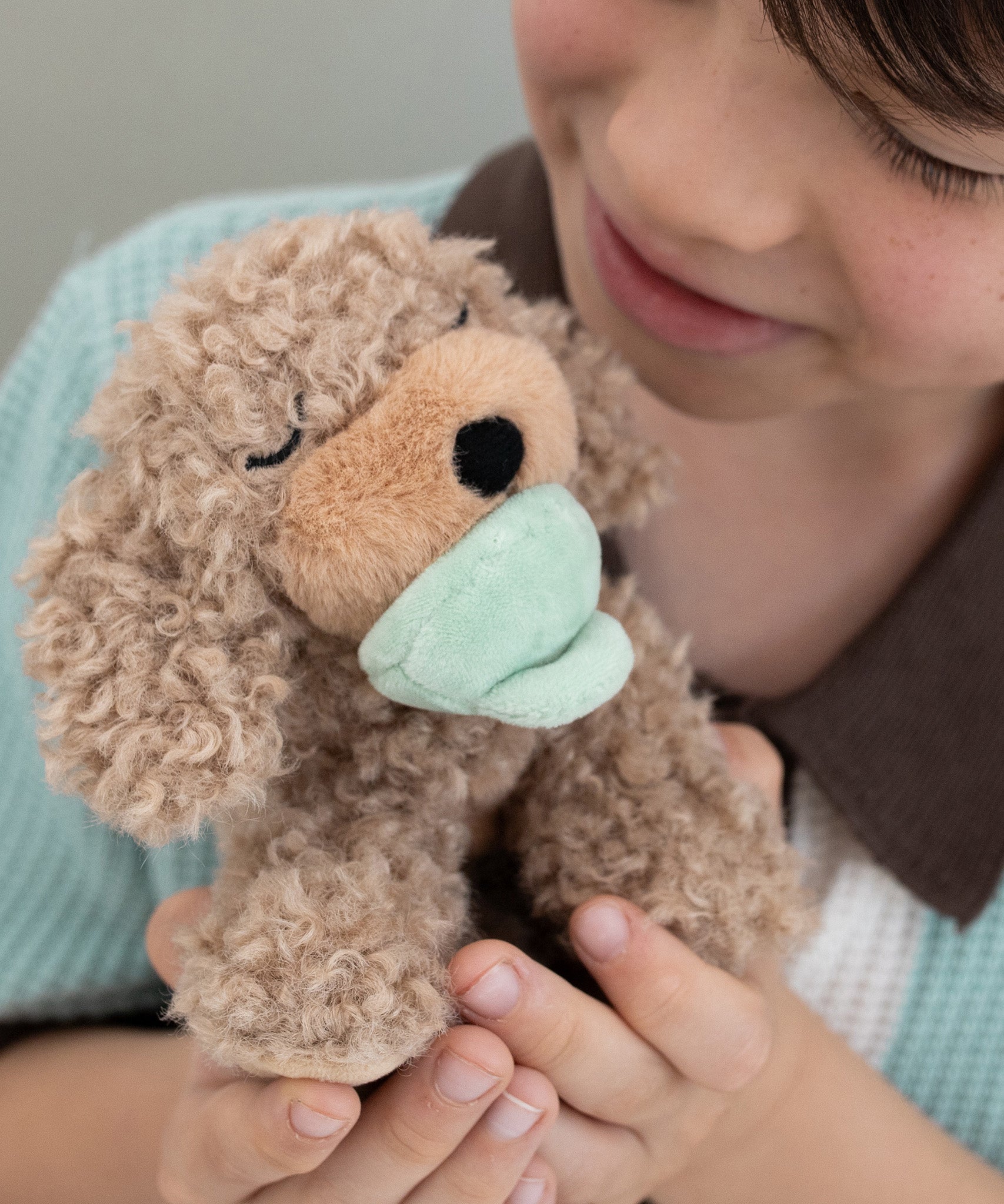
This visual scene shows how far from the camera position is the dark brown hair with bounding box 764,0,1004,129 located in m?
0.36

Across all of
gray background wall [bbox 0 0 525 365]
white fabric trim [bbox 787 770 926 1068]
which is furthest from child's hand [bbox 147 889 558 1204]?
gray background wall [bbox 0 0 525 365]

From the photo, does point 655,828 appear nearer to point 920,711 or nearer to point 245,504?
point 245,504

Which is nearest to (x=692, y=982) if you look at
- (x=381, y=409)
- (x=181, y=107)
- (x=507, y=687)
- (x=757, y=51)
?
(x=507, y=687)

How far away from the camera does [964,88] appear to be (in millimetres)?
374

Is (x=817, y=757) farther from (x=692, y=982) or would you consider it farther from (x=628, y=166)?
(x=628, y=166)

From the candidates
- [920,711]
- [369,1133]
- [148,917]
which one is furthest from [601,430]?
[148,917]

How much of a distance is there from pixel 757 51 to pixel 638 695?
→ 29 cm

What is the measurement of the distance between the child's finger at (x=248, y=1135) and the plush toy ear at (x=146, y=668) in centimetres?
12

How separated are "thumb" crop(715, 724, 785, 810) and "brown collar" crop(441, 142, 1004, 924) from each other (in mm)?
82

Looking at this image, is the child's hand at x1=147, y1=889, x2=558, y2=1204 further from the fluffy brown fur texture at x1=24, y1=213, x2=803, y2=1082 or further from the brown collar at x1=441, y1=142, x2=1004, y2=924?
the brown collar at x1=441, y1=142, x2=1004, y2=924

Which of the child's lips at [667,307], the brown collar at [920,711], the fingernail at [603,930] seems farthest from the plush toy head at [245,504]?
the brown collar at [920,711]

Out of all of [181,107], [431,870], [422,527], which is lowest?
[431,870]

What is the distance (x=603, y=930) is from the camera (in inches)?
16.3

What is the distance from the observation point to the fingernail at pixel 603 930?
41 centimetres
